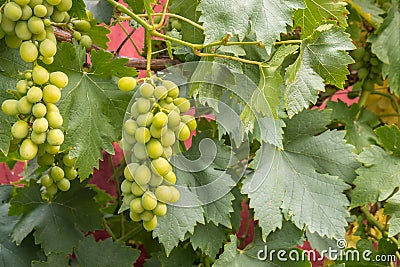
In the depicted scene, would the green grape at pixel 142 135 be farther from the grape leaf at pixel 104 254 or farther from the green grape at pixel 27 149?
the grape leaf at pixel 104 254

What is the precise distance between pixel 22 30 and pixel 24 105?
3.4 inches

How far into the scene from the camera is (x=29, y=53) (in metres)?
0.66

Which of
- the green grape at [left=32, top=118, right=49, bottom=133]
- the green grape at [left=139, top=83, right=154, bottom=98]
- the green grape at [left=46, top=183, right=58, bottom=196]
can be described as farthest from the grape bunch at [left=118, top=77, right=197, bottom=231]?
the green grape at [left=46, top=183, right=58, bottom=196]

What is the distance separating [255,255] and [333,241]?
0.59 ft

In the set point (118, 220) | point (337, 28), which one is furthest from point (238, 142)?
point (118, 220)

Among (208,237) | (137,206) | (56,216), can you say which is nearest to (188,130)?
(137,206)

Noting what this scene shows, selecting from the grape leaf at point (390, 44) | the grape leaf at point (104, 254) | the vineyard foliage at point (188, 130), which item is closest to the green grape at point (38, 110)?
the vineyard foliage at point (188, 130)

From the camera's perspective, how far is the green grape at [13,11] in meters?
0.65

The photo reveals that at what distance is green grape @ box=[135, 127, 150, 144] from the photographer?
0.70m

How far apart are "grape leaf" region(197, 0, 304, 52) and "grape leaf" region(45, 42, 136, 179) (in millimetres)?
159

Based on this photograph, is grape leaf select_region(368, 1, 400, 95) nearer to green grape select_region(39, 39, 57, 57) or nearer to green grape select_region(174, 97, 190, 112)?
green grape select_region(174, 97, 190, 112)

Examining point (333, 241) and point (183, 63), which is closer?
point (183, 63)

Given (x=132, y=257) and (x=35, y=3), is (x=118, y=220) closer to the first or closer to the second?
(x=132, y=257)

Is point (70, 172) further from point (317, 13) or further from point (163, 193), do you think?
point (317, 13)
